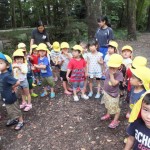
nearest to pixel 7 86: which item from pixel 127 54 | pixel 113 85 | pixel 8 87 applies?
pixel 8 87

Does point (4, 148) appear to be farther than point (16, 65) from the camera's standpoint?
No

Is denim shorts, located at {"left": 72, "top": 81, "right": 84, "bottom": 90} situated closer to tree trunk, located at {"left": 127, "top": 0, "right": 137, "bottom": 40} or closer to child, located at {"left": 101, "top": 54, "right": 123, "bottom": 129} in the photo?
child, located at {"left": 101, "top": 54, "right": 123, "bottom": 129}

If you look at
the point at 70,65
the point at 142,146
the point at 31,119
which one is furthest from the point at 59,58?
the point at 142,146

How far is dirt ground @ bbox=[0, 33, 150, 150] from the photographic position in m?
4.30

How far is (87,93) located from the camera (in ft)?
20.3

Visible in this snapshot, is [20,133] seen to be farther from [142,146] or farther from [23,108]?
[142,146]

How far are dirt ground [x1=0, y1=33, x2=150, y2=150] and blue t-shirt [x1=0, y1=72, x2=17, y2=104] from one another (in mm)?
730

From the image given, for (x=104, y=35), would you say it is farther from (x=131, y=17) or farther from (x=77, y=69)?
(x=131, y=17)

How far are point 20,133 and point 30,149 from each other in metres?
0.58

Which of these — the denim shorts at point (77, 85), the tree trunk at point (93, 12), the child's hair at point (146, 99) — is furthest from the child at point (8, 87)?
the tree trunk at point (93, 12)

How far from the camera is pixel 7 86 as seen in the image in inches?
177

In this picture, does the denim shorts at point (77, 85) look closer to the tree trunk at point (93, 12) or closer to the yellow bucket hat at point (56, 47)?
the yellow bucket hat at point (56, 47)

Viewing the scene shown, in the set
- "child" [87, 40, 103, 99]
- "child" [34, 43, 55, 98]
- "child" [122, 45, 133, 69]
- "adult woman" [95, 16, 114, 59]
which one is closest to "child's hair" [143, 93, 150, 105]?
"child" [122, 45, 133, 69]

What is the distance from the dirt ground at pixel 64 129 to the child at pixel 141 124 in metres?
1.76
